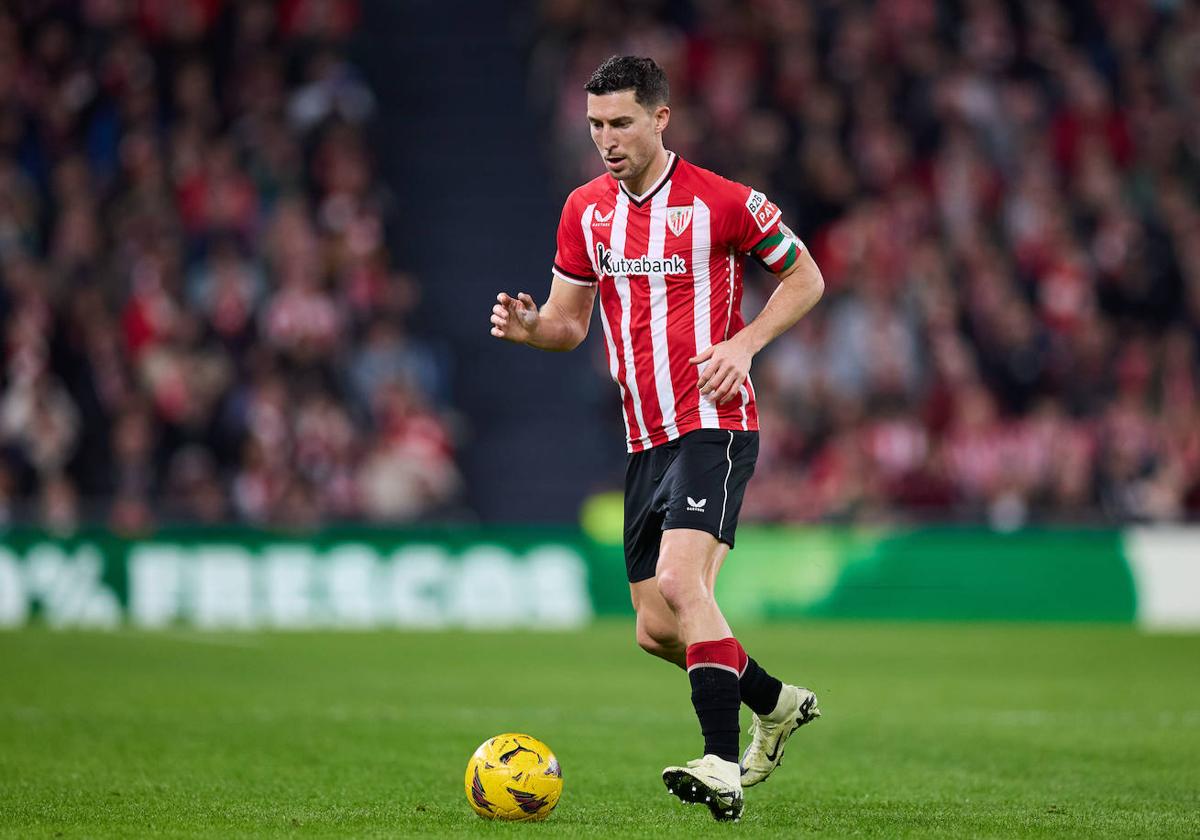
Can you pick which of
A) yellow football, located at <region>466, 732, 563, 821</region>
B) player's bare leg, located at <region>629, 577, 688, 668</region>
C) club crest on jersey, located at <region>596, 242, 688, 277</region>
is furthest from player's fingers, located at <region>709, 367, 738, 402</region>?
yellow football, located at <region>466, 732, 563, 821</region>

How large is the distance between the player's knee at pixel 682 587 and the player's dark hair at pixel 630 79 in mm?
1719

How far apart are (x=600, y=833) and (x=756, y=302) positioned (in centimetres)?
1360

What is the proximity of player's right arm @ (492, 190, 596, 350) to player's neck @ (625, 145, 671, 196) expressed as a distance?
0.22 m

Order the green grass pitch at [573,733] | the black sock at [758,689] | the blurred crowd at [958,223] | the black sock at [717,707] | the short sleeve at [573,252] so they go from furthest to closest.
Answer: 1. the blurred crowd at [958,223]
2. the short sleeve at [573,252]
3. the black sock at [758,689]
4. the green grass pitch at [573,733]
5. the black sock at [717,707]

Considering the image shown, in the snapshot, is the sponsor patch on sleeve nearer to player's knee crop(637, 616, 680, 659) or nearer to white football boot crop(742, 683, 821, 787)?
player's knee crop(637, 616, 680, 659)

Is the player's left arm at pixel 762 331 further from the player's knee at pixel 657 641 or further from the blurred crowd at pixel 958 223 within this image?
the blurred crowd at pixel 958 223

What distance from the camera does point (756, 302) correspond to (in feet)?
63.5

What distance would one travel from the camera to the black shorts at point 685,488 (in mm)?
6562

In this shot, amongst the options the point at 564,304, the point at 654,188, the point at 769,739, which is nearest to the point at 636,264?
the point at 654,188

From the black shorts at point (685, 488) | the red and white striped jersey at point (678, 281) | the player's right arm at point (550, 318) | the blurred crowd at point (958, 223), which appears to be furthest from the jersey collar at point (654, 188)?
the blurred crowd at point (958, 223)

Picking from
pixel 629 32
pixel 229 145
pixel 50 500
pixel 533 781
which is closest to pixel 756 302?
pixel 629 32

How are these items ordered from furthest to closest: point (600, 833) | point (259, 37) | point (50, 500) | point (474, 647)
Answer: point (259, 37), point (50, 500), point (474, 647), point (600, 833)

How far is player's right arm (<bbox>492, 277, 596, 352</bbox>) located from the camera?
6961 millimetres

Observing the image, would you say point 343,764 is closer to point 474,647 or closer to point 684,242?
point 684,242
